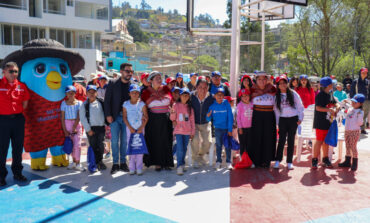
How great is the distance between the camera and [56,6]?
94.5 feet

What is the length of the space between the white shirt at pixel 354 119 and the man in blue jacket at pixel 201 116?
255 cm

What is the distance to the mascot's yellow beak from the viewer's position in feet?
18.3

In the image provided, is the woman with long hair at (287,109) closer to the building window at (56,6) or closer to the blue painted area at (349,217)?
the blue painted area at (349,217)

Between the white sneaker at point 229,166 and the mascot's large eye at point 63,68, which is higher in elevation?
the mascot's large eye at point 63,68

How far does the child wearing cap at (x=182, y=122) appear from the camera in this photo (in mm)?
5508

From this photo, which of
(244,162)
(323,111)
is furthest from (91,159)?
(323,111)

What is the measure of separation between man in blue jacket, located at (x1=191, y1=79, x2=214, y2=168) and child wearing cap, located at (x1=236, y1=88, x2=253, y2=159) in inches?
21.9

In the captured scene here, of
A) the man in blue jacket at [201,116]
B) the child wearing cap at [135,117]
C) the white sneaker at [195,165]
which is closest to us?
the child wearing cap at [135,117]

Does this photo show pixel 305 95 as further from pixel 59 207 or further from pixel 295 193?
pixel 59 207

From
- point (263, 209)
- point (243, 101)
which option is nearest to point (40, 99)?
point (243, 101)

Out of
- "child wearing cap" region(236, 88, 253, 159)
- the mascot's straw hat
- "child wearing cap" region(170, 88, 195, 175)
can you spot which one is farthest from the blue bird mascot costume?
"child wearing cap" region(236, 88, 253, 159)

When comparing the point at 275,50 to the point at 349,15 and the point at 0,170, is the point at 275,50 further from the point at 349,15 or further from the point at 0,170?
the point at 0,170

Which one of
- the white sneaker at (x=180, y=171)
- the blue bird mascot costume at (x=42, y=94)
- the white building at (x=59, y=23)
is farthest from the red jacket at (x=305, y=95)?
the white building at (x=59, y=23)

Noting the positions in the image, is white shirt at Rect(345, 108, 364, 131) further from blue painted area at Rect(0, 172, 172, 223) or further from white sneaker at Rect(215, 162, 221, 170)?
blue painted area at Rect(0, 172, 172, 223)
